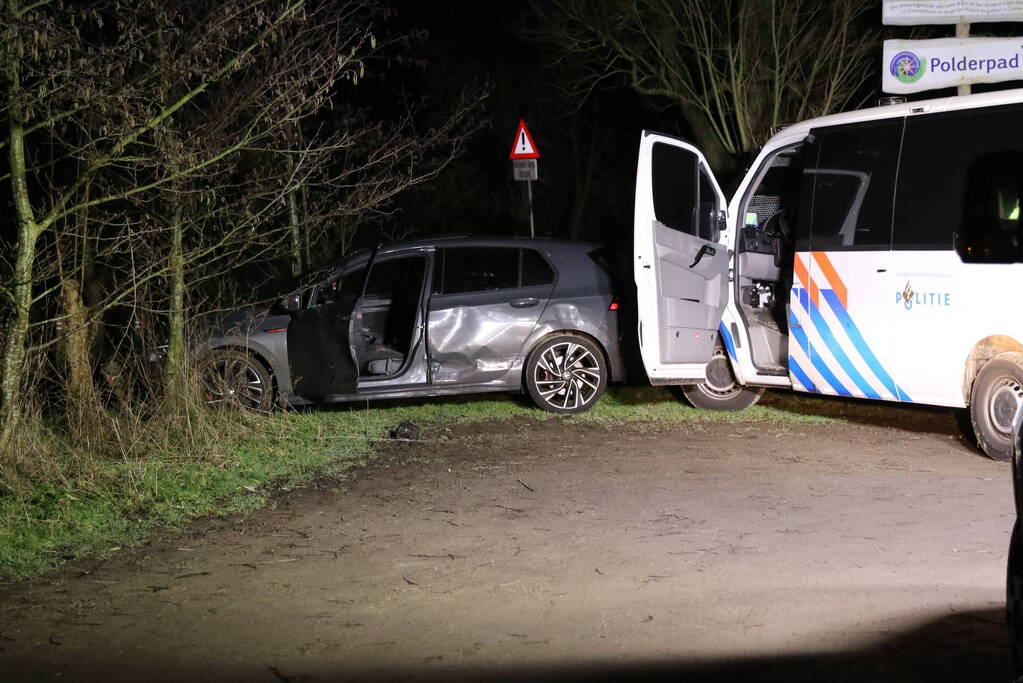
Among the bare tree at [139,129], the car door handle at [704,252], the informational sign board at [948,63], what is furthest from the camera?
the informational sign board at [948,63]

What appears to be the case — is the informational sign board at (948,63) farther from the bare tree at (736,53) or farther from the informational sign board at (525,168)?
the informational sign board at (525,168)

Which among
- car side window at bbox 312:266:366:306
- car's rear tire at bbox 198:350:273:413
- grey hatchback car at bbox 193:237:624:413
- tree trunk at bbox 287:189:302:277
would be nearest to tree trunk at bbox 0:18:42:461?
car's rear tire at bbox 198:350:273:413

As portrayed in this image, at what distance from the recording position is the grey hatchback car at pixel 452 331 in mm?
10188

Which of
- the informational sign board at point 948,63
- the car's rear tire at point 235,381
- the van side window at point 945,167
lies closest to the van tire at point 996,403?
the van side window at point 945,167

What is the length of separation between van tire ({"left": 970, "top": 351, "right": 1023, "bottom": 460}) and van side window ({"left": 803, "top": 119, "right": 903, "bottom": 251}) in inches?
47.9

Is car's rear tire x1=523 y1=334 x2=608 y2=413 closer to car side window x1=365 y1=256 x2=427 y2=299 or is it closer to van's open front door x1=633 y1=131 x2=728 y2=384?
van's open front door x1=633 y1=131 x2=728 y2=384

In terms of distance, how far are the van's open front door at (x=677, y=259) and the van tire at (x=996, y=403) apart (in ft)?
7.65

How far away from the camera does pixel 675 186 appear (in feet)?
32.0

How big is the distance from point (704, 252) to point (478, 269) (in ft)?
7.04

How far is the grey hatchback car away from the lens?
10188 millimetres

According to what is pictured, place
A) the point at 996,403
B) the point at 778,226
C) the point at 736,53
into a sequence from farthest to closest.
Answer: the point at 736,53 < the point at 778,226 < the point at 996,403

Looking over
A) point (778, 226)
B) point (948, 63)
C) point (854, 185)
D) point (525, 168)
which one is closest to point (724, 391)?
point (778, 226)

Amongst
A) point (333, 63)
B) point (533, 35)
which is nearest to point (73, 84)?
point (333, 63)

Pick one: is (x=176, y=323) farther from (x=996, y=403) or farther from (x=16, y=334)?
(x=996, y=403)
